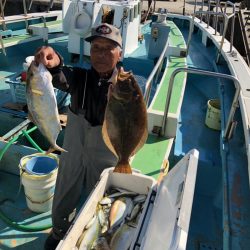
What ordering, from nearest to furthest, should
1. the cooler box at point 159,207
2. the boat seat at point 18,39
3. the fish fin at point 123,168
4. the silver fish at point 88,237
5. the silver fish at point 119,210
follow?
the cooler box at point 159,207 < the silver fish at point 88,237 < the silver fish at point 119,210 < the fish fin at point 123,168 < the boat seat at point 18,39

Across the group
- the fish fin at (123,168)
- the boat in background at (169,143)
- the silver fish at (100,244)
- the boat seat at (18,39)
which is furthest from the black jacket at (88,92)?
the boat seat at (18,39)

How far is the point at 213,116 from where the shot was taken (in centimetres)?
482

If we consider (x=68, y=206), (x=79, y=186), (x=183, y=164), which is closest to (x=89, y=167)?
(x=79, y=186)

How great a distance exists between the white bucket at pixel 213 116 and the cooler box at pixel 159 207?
2724mm

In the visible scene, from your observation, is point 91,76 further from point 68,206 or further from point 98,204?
point 68,206

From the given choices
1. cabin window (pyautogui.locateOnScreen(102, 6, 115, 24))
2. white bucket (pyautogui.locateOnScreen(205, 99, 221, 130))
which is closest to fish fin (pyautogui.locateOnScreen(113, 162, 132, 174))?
white bucket (pyautogui.locateOnScreen(205, 99, 221, 130))

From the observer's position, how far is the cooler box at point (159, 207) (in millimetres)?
1586

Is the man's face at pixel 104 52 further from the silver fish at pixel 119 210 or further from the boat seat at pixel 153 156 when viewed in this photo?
the boat seat at pixel 153 156

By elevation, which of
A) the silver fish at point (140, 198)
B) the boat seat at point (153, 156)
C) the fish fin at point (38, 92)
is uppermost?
the fish fin at point (38, 92)

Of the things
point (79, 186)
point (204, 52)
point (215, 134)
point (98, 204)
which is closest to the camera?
point (98, 204)

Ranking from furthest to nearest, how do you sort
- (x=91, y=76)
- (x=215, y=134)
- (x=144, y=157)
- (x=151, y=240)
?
(x=215, y=134)
(x=144, y=157)
(x=91, y=76)
(x=151, y=240)

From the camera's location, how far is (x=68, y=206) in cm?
283

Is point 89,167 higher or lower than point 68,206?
higher

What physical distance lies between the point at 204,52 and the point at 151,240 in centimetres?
674
